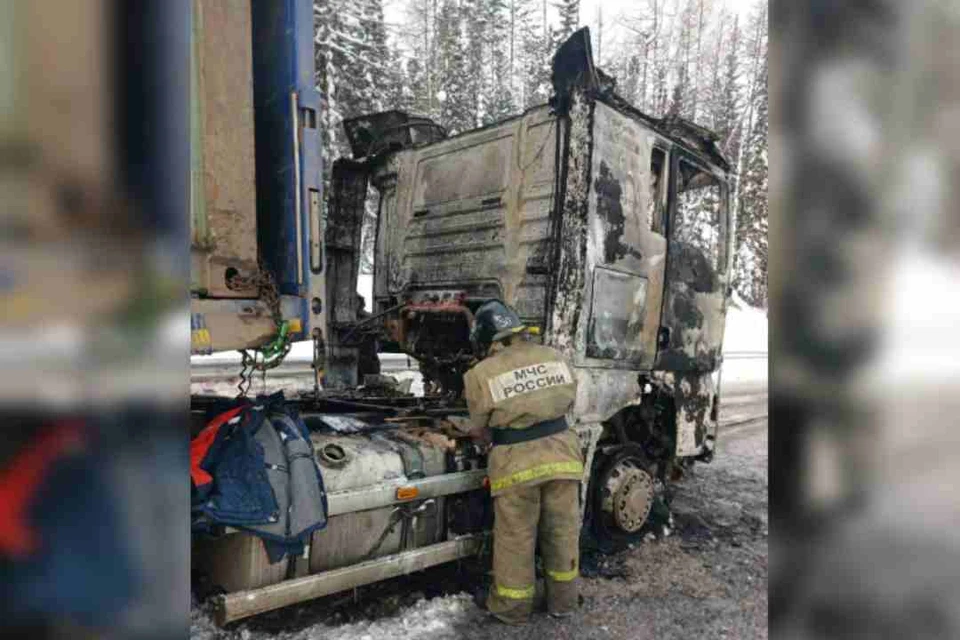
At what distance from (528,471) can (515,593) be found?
641mm

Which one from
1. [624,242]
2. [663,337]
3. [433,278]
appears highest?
[624,242]

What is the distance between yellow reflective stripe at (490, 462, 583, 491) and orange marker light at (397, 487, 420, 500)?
16.9 inches

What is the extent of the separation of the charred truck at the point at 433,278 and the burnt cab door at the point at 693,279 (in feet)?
0.06

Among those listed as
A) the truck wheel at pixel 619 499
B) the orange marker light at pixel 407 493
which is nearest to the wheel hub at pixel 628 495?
the truck wheel at pixel 619 499

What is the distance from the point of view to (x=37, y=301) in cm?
A: 56

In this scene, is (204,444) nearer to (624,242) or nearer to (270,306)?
(270,306)

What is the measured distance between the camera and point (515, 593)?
3.38m

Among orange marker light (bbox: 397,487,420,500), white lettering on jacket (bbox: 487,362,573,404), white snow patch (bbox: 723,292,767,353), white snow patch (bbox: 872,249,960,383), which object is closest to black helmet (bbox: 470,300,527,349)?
white lettering on jacket (bbox: 487,362,573,404)

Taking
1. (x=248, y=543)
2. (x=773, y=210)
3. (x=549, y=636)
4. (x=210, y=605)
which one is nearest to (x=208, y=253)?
(x=248, y=543)

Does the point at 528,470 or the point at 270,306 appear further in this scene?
the point at 528,470

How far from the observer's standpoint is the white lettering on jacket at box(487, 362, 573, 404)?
11.4ft

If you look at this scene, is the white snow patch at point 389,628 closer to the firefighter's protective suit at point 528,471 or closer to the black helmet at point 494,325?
the firefighter's protective suit at point 528,471

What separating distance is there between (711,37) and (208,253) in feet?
104

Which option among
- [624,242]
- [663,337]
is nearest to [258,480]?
[624,242]
